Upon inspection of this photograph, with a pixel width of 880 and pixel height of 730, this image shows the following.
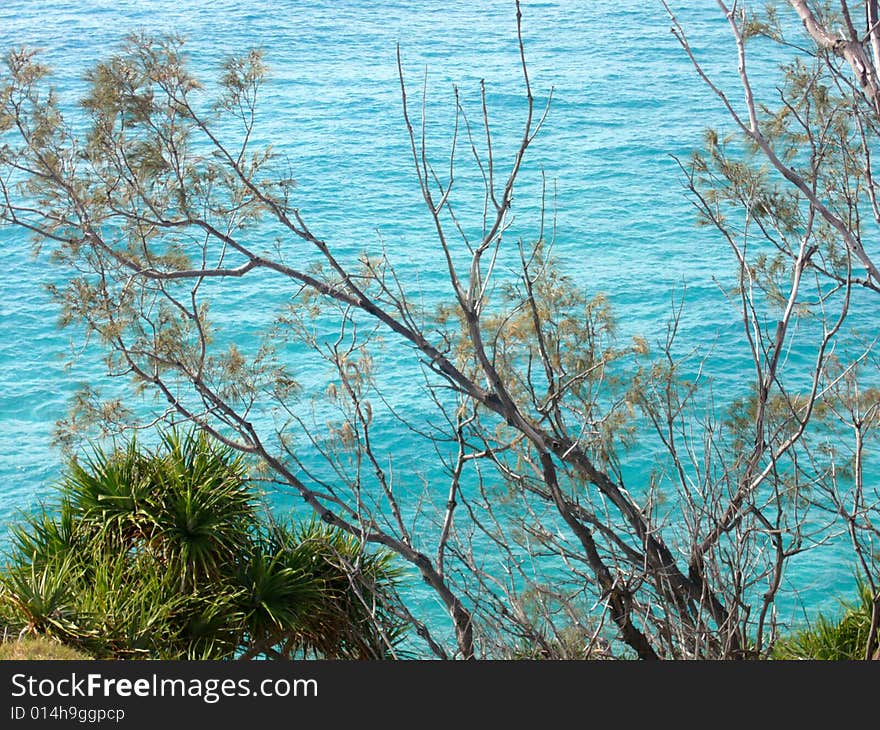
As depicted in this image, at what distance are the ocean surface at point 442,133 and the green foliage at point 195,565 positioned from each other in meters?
5.44

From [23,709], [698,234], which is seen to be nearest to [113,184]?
[23,709]

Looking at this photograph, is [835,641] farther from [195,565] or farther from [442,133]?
[442,133]

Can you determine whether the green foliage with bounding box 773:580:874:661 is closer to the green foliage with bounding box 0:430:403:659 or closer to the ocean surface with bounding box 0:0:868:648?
the green foliage with bounding box 0:430:403:659

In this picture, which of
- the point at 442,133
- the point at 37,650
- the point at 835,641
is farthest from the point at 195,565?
the point at 442,133

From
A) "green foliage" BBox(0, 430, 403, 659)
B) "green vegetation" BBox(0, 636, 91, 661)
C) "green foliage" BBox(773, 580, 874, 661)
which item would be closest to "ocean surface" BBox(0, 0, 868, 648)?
"green foliage" BBox(773, 580, 874, 661)

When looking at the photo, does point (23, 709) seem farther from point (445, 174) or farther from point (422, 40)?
point (422, 40)

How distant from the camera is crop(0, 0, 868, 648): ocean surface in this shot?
16.7 m

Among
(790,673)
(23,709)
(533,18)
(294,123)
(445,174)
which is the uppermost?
(533,18)

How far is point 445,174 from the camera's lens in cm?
2245

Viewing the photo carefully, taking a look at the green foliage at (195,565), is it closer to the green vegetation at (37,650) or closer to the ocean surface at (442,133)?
the green vegetation at (37,650)

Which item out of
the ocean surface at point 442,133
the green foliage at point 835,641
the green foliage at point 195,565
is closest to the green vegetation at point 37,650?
the green foliage at point 195,565

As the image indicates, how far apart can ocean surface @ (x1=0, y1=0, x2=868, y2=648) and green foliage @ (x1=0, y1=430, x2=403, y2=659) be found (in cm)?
544

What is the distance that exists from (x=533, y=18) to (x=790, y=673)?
28467mm

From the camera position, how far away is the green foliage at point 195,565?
719 centimetres
